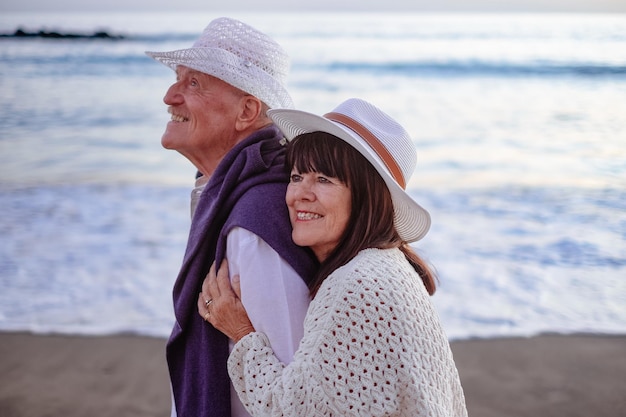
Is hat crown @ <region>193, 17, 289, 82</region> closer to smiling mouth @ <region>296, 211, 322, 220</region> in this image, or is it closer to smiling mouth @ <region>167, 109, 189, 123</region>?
smiling mouth @ <region>167, 109, 189, 123</region>

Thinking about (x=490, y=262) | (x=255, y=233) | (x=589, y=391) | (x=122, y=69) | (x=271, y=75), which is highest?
(x=271, y=75)

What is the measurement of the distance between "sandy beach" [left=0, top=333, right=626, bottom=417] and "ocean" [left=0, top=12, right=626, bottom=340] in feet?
0.99

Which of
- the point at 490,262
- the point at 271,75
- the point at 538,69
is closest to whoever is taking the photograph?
the point at 271,75

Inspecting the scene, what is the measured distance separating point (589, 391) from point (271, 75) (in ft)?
9.56

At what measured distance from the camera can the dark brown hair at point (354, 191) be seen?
199 centimetres

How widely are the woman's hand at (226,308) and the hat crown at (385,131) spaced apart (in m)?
0.52

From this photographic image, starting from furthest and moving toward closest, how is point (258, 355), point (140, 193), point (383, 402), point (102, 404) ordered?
1. point (140, 193)
2. point (102, 404)
3. point (258, 355)
4. point (383, 402)

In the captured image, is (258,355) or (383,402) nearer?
(383,402)

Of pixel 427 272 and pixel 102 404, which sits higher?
pixel 427 272

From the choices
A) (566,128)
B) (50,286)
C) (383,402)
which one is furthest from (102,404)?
(566,128)

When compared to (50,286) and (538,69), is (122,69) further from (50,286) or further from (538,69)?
(50,286)

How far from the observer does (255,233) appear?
6.43ft

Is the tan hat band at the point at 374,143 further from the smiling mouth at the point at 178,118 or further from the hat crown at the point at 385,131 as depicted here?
the smiling mouth at the point at 178,118

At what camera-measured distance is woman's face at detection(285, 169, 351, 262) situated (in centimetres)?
198
